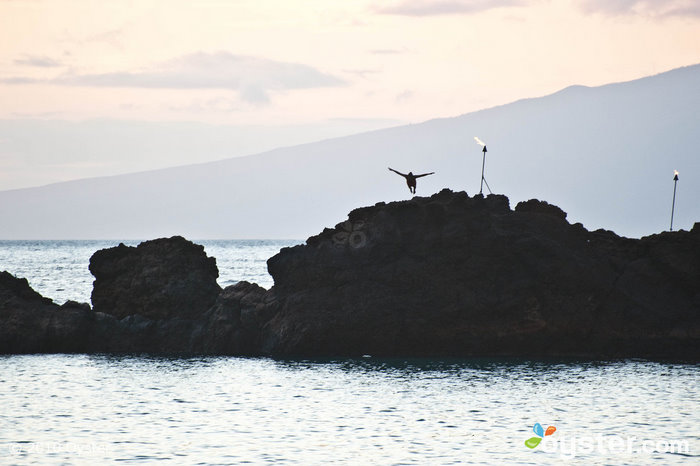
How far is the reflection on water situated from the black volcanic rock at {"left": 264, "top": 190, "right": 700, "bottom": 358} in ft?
4.23

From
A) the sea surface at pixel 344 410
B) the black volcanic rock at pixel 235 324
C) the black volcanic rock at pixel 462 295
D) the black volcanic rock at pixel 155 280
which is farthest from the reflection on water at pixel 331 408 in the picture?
the black volcanic rock at pixel 155 280

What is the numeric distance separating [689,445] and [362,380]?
1134 cm

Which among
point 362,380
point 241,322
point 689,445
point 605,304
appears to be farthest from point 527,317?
point 689,445

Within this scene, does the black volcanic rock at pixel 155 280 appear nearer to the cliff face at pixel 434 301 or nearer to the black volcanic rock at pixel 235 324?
the cliff face at pixel 434 301

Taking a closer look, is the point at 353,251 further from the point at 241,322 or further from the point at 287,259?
the point at 241,322

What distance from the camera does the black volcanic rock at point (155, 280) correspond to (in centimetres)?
3812

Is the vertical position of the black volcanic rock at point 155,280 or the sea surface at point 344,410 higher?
the black volcanic rock at point 155,280

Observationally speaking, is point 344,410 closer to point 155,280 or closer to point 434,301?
point 434,301

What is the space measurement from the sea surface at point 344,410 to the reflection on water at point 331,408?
6 centimetres

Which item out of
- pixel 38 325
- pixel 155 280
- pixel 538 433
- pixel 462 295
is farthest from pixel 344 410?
pixel 38 325

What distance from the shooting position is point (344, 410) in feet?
84.2

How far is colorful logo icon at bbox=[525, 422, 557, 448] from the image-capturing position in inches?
863

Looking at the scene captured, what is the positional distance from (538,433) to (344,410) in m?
5.45

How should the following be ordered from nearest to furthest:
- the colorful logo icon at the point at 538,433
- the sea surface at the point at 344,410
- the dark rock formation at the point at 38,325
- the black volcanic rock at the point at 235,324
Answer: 1. the sea surface at the point at 344,410
2. the colorful logo icon at the point at 538,433
3. the dark rock formation at the point at 38,325
4. the black volcanic rock at the point at 235,324
